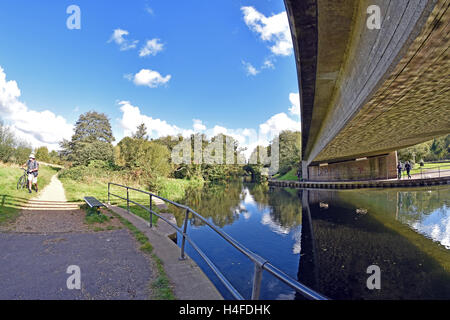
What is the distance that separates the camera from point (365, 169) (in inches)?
1107

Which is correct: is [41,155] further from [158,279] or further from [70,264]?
[158,279]

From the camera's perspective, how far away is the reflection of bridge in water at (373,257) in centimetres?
484

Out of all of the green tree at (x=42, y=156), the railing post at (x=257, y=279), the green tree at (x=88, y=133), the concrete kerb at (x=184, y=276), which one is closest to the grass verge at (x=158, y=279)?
the concrete kerb at (x=184, y=276)

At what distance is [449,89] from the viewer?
396 cm

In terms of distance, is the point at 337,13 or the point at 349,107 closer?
the point at 337,13

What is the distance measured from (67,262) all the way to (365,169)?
32.6 metres

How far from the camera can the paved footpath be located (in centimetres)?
253

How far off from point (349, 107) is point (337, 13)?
2530 millimetres

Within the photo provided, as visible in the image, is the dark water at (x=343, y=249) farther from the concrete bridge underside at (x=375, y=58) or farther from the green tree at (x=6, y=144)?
the green tree at (x=6, y=144)

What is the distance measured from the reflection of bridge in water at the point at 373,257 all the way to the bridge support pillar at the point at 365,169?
1764 centimetres
